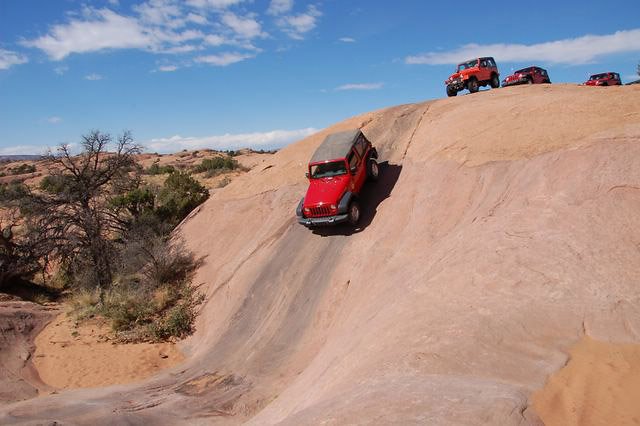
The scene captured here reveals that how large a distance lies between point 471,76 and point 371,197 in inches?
417

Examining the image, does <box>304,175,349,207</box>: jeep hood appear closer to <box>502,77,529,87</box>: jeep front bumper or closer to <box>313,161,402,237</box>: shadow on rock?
<box>313,161,402,237</box>: shadow on rock

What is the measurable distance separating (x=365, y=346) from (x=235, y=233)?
11.9m

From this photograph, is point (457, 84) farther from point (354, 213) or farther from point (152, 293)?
point (152, 293)

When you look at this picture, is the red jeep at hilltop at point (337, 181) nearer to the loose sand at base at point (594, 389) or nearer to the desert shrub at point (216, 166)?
the loose sand at base at point (594, 389)

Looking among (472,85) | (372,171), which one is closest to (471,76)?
(472,85)

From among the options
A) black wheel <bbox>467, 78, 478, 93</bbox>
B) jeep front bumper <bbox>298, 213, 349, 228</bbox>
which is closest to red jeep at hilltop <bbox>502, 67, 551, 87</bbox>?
black wheel <bbox>467, 78, 478, 93</bbox>

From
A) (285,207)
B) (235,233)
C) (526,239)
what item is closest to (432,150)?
(285,207)

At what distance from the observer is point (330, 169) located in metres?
13.9

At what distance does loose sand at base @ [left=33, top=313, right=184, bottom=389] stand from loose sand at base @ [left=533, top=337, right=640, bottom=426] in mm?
11004

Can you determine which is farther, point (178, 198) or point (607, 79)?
point (607, 79)

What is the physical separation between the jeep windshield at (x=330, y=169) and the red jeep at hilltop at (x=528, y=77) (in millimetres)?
15166

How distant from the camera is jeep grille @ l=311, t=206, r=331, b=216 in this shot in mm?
13008

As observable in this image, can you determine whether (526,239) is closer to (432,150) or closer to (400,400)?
(400,400)

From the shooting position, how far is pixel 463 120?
15031mm
